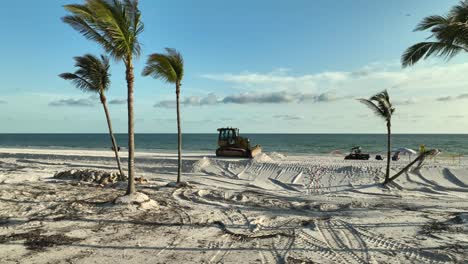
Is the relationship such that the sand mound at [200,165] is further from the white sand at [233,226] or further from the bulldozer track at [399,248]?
the bulldozer track at [399,248]

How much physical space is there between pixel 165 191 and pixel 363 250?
8.14 metres

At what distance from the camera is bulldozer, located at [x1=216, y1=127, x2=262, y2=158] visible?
2500 cm

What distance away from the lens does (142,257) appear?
586 cm

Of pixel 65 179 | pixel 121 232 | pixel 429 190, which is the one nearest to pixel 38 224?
pixel 121 232

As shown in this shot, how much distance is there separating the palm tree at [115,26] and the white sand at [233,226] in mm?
2208

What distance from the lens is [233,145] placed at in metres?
25.6

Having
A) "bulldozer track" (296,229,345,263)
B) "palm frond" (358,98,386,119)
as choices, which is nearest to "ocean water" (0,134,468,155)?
"palm frond" (358,98,386,119)

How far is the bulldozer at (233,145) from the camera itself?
2500cm

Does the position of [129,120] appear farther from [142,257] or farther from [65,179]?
[65,179]

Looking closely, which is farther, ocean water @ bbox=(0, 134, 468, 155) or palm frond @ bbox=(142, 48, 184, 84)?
ocean water @ bbox=(0, 134, 468, 155)

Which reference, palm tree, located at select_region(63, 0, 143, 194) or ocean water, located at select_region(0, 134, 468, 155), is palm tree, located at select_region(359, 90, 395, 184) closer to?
palm tree, located at select_region(63, 0, 143, 194)

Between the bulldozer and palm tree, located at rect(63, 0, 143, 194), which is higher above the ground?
palm tree, located at rect(63, 0, 143, 194)

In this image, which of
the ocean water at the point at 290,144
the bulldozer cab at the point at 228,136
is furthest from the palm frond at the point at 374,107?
the ocean water at the point at 290,144

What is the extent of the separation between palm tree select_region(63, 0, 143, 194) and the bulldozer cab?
15598 millimetres
